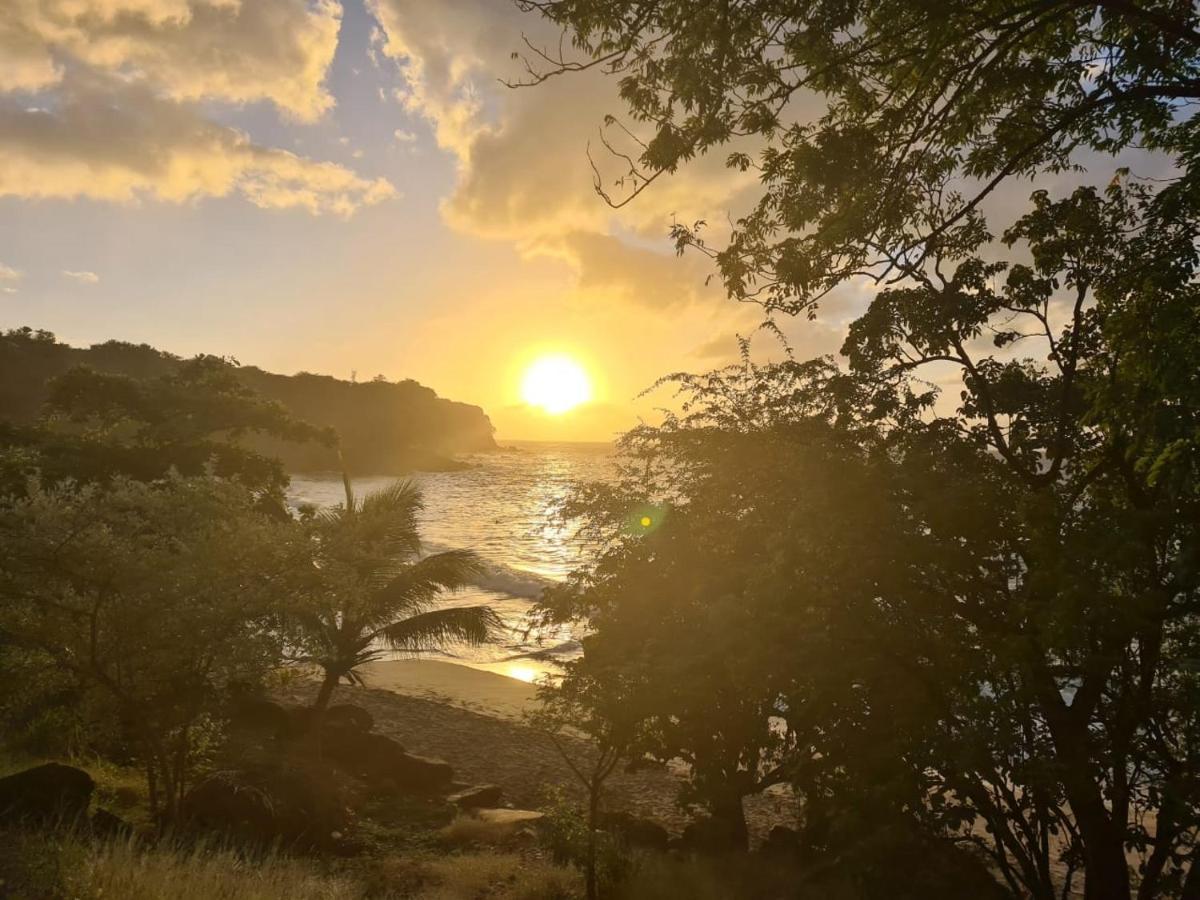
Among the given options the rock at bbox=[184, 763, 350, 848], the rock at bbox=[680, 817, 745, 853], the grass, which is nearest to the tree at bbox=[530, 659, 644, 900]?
the grass

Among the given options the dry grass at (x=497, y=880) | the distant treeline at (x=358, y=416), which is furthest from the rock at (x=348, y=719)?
the distant treeline at (x=358, y=416)

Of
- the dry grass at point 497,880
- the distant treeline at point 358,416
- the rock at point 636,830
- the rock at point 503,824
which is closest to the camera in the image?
the dry grass at point 497,880

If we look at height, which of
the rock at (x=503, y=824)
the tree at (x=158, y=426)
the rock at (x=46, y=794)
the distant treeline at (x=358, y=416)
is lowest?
the rock at (x=503, y=824)

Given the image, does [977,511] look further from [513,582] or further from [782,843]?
[513,582]

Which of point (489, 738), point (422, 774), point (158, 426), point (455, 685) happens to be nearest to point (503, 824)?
point (422, 774)

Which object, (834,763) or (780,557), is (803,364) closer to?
(780,557)

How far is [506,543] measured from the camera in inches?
2092

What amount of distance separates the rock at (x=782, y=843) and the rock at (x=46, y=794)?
35.9 feet

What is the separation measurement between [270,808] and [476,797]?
4931 mm

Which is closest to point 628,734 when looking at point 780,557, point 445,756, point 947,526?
point 780,557

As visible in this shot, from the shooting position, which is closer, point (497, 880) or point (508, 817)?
point (497, 880)

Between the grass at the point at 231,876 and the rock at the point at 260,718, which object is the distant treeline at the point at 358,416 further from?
the grass at the point at 231,876

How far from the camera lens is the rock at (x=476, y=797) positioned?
46.7 ft

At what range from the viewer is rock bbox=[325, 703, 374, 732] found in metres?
16.5
